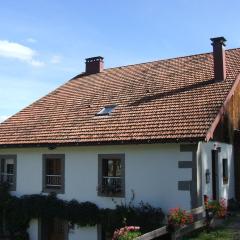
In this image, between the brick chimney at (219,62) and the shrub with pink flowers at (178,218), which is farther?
the brick chimney at (219,62)

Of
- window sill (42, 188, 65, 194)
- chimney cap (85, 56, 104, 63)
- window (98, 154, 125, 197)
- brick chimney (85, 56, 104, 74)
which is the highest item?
chimney cap (85, 56, 104, 63)

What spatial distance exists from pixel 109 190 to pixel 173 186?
2.36 m

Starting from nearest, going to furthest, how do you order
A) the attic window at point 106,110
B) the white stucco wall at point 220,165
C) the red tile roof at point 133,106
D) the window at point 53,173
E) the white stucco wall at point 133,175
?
the white stucco wall at point 133,175, the white stucco wall at point 220,165, the red tile roof at point 133,106, the window at point 53,173, the attic window at point 106,110

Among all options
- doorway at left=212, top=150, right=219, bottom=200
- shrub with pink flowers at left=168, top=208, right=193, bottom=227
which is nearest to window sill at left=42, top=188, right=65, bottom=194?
doorway at left=212, top=150, right=219, bottom=200

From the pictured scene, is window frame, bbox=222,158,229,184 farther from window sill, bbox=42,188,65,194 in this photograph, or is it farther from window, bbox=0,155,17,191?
window, bbox=0,155,17,191

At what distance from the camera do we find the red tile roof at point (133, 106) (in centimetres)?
1466

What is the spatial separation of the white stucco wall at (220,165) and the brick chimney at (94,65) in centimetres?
872

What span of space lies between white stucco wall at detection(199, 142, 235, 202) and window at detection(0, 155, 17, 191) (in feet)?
25.7

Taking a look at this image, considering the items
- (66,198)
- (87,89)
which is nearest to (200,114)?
(66,198)

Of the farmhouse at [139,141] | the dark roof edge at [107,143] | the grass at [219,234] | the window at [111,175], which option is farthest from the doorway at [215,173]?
the window at [111,175]

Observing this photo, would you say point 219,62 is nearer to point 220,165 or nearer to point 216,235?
point 220,165

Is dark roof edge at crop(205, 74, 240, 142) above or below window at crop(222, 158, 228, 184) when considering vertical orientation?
above

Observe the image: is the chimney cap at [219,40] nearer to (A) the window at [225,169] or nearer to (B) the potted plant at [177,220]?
(A) the window at [225,169]

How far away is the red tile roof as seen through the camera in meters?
14.7
